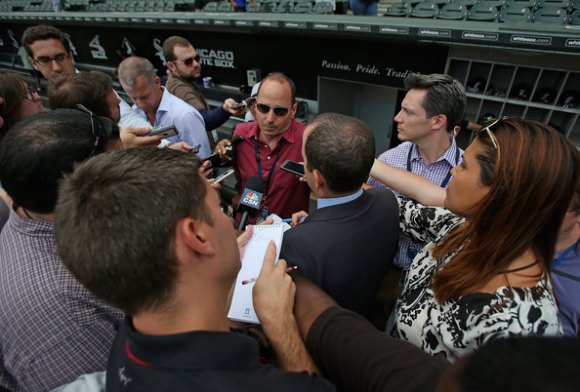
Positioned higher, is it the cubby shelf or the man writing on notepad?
the man writing on notepad

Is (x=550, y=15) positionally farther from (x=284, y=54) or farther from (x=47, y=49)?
(x=47, y=49)

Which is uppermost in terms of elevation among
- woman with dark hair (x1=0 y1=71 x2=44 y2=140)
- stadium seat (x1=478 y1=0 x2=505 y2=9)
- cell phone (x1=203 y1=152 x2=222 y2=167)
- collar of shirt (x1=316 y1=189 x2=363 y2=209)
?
stadium seat (x1=478 y1=0 x2=505 y2=9)

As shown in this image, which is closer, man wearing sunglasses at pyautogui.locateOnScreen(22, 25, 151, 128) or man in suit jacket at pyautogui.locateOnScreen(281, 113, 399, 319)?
man in suit jacket at pyautogui.locateOnScreen(281, 113, 399, 319)

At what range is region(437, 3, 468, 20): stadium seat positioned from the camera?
4.58 metres

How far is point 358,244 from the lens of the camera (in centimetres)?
144

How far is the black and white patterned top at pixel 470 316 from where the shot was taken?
95 cm

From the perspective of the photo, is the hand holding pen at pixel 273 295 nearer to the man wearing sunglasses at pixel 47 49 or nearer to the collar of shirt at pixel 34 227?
the collar of shirt at pixel 34 227

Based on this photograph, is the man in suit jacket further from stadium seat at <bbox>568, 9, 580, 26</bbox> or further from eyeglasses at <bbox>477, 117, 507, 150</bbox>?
stadium seat at <bbox>568, 9, 580, 26</bbox>

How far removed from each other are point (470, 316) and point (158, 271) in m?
1.03

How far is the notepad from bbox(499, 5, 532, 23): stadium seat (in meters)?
5.13

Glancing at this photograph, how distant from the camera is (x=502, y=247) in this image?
107 centimetres

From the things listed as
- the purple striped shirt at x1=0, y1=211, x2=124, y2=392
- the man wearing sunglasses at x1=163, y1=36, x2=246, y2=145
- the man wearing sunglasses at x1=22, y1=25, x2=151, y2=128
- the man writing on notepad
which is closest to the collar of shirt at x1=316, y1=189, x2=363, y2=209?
the man writing on notepad

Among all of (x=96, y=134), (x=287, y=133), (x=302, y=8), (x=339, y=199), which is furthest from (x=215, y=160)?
(x=302, y=8)

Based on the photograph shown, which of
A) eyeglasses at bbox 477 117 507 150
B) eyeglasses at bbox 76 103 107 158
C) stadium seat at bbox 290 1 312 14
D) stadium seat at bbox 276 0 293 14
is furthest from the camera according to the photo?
stadium seat at bbox 276 0 293 14
